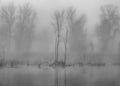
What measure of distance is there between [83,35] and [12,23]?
14.0 m

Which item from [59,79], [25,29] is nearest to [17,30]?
[25,29]

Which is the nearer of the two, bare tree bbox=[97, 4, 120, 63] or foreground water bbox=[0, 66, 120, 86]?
foreground water bbox=[0, 66, 120, 86]

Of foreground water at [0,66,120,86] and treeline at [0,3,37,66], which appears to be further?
treeline at [0,3,37,66]

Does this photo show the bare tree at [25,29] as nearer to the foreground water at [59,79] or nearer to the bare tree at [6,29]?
the bare tree at [6,29]

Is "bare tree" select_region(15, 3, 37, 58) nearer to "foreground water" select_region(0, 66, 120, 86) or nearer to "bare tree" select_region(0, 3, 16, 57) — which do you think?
"bare tree" select_region(0, 3, 16, 57)

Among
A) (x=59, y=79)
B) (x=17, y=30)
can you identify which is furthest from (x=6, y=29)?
(x=59, y=79)

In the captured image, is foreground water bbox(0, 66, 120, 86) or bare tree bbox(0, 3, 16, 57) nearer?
foreground water bbox(0, 66, 120, 86)

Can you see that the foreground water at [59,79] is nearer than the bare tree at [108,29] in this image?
Yes

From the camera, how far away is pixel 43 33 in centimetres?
3800

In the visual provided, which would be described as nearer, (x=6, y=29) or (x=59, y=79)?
(x=59, y=79)

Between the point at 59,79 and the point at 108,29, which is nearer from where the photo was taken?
the point at 59,79

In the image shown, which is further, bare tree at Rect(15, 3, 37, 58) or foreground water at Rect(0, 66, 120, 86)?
bare tree at Rect(15, 3, 37, 58)

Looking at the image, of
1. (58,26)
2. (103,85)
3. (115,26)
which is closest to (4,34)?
(58,26)

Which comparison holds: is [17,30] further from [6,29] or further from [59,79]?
[59,79]
